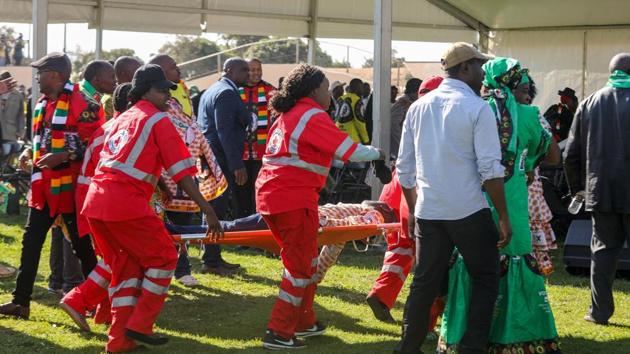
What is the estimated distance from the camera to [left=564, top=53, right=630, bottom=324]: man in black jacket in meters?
7.38

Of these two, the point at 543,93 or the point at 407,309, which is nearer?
the point at 407,309

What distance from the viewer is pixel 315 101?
21.3 ft

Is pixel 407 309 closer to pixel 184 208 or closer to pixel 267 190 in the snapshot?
pixel 267 190

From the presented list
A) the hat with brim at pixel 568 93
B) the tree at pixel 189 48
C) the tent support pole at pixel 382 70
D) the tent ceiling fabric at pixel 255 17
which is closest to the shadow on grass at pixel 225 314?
the tent support pole at pixel 382 70

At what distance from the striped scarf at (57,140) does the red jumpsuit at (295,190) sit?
5.48ft

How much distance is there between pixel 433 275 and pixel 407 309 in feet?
0.94

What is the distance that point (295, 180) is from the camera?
21.1 ft

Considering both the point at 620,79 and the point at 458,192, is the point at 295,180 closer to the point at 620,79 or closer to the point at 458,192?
the point at 458,192

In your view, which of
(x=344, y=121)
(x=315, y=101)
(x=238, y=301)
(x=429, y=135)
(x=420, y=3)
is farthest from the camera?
(x=420, y=3)

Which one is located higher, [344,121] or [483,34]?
[483,34]

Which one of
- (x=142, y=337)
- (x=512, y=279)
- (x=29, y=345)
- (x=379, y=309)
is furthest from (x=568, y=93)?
(x=29, y=345)

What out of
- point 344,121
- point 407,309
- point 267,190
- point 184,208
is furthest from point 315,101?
point 344,121

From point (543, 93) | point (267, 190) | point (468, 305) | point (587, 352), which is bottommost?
point (587, 352)

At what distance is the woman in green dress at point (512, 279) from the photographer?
233 inches
